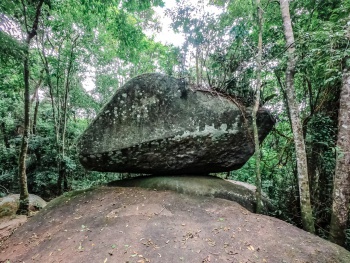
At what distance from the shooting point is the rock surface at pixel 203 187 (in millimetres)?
5707

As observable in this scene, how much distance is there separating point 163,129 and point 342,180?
4399 millimetres

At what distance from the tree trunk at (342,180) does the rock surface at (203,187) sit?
1.69 m

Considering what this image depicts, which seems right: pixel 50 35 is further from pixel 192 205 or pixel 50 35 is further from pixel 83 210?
pixel 192 205

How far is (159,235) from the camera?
12.9 ft

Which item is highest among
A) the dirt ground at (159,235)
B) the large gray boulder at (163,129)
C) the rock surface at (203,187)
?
the large gray boulder at (163,129)

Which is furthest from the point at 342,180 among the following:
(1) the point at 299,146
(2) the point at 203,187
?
(2) the point at 203,187

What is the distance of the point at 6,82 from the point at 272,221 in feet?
31.1

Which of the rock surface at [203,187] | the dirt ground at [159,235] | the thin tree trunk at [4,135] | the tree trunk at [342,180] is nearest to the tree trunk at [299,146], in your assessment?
the tree trunk at [342,180]

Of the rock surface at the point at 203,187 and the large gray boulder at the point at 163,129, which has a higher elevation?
the large gray boulder at the point at 163,129

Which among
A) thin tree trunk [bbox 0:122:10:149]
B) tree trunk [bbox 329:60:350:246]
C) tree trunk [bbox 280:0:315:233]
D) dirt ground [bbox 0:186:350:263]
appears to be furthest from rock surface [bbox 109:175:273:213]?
thin tree trunk [bbox 0:122:10:149]

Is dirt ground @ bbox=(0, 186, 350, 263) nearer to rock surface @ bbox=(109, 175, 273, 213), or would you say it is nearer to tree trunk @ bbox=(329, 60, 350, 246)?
rock surface @ bbox=(109, 175, 273, 213)

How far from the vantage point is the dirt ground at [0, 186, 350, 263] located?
11.3 feet

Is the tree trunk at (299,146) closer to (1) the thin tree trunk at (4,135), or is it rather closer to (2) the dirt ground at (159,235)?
(2) the dirt ground at (159,235)

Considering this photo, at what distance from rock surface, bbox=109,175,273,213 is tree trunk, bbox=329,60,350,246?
1694 mm
